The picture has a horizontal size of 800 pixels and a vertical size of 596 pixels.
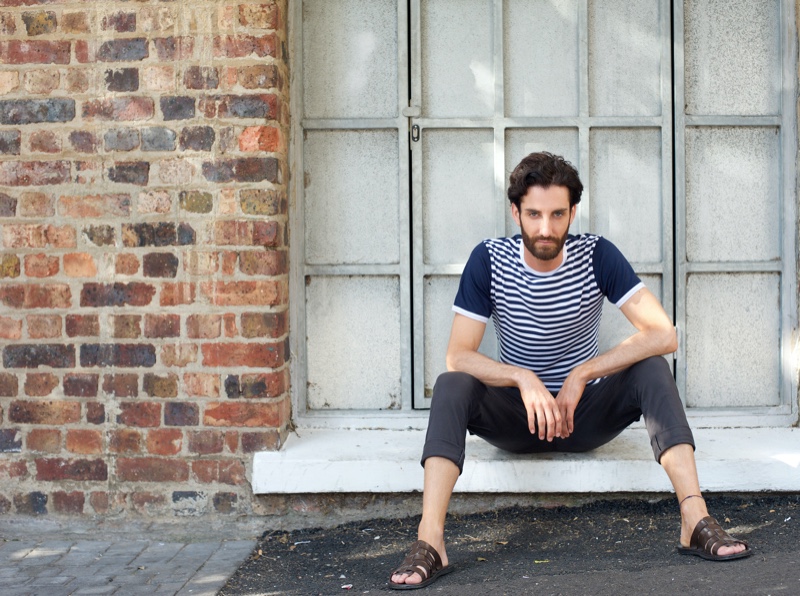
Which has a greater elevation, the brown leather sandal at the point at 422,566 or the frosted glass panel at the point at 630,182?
the frosted glass panel at the point at 630,182

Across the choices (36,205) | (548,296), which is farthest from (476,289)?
(36,205)

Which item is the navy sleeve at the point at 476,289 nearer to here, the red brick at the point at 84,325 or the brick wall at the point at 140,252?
the brick wall at the point at 140,252

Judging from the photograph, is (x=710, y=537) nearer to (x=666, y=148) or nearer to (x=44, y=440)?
(x=666, y=148)

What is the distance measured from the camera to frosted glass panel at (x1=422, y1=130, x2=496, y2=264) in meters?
4.24

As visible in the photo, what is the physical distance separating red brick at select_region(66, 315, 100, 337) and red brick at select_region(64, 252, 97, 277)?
0.18 metres

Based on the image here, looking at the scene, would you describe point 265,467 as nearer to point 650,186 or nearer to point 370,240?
point 370,240

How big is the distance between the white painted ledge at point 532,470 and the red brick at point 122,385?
61 centimetres

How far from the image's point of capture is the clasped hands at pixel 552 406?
3.43 metres

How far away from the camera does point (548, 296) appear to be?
3760 mm

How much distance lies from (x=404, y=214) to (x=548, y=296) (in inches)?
33.1

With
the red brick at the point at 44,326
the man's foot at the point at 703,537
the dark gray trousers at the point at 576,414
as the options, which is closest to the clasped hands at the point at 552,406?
the dark gray trousers at the point at 576,414

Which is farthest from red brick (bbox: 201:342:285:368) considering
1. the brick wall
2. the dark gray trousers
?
the dark gray trousers

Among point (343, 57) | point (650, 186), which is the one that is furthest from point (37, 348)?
point (650, 186)

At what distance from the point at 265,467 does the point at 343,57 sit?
1.88 meters
